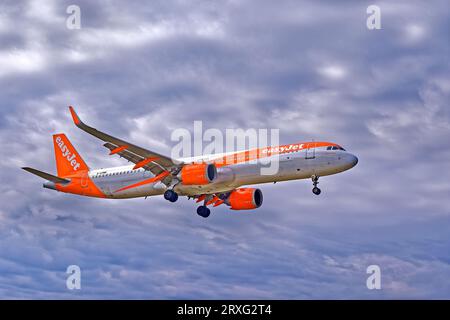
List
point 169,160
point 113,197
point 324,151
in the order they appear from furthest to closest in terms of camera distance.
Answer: point 113,197
point 169,160
point 324,151

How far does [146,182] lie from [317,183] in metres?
16.5

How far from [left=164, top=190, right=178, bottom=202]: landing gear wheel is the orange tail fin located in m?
13.2

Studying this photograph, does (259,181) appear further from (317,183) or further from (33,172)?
(33,172)

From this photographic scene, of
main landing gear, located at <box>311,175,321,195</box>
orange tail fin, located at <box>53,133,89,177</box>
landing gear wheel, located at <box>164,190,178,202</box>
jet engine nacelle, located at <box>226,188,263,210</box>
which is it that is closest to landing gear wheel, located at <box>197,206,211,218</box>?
jet engine nacelle, located at <box>226,188,263,210</box>

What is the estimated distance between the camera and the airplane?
184 ft

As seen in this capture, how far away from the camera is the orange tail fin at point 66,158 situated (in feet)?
234

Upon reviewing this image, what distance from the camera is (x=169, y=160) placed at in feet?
197

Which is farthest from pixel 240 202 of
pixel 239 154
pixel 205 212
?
pixel 239 154

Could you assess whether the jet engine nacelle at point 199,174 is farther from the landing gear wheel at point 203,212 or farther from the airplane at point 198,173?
the landing gear wheel at point 203,212

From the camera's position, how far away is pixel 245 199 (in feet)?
218

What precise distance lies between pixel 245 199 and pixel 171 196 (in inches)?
349

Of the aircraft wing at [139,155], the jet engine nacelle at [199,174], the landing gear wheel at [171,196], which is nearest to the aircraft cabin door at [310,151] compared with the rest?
the jet engine nacelle at [199,174]

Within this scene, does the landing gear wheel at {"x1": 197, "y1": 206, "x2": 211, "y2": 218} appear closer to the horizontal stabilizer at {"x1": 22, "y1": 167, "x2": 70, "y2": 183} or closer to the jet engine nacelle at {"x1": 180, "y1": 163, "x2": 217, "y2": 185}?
the jet engine nacelle at {"x1": 180, "y1": 163, "x2": 217, "y2": 185}

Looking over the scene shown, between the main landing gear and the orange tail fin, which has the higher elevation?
the orange tail fin
